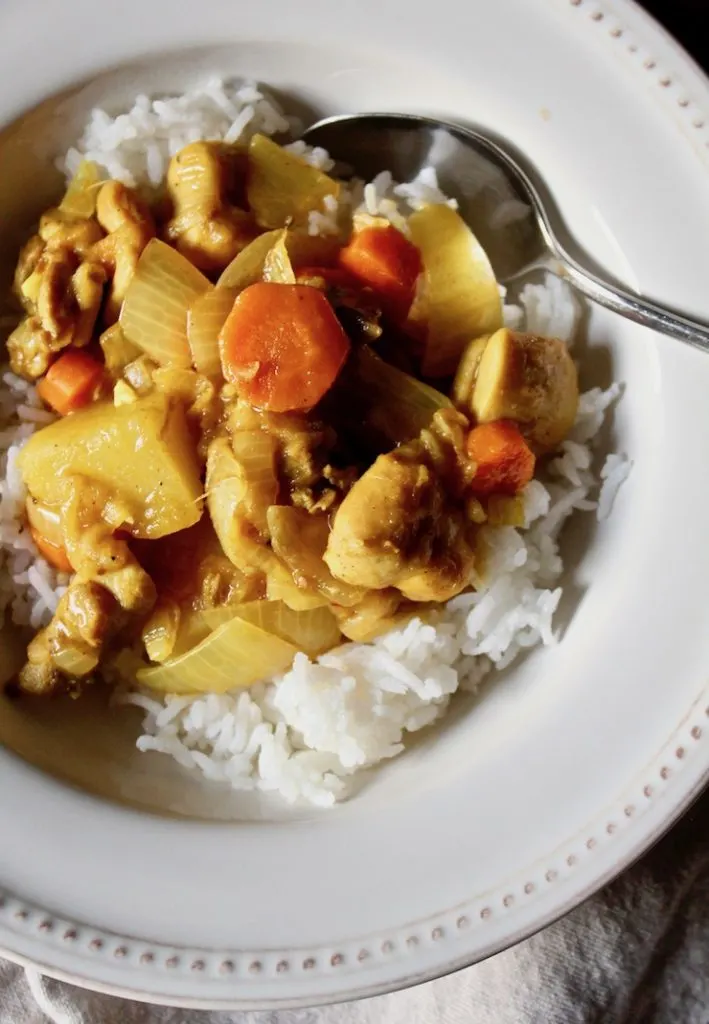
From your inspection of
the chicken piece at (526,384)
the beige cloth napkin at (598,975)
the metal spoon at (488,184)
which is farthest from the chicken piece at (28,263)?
the beige cloth napkin at (598,975)

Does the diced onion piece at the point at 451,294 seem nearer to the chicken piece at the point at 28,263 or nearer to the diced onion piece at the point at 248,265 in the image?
the diced onion piece at the point at 248,265

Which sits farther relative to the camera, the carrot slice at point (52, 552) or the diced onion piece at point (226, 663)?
the carrot slice at point (52, 552)

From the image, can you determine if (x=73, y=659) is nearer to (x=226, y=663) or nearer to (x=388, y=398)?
(x=226, y=663)

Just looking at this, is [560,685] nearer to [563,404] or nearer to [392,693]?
[392,693]

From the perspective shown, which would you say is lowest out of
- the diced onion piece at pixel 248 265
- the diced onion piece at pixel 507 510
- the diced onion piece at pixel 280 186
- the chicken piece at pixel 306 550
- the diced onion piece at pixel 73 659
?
the diced onion piece at pixel 73 659

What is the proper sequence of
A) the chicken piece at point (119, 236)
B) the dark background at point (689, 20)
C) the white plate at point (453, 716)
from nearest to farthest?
the white plate at point (453, 716) < the chicken piece at point (119, 236) < the dark background at point (689, 20)

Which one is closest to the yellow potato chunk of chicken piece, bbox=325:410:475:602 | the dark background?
chicken piece, bbox=325:410:475:602

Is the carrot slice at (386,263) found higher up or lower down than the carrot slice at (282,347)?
higher up
